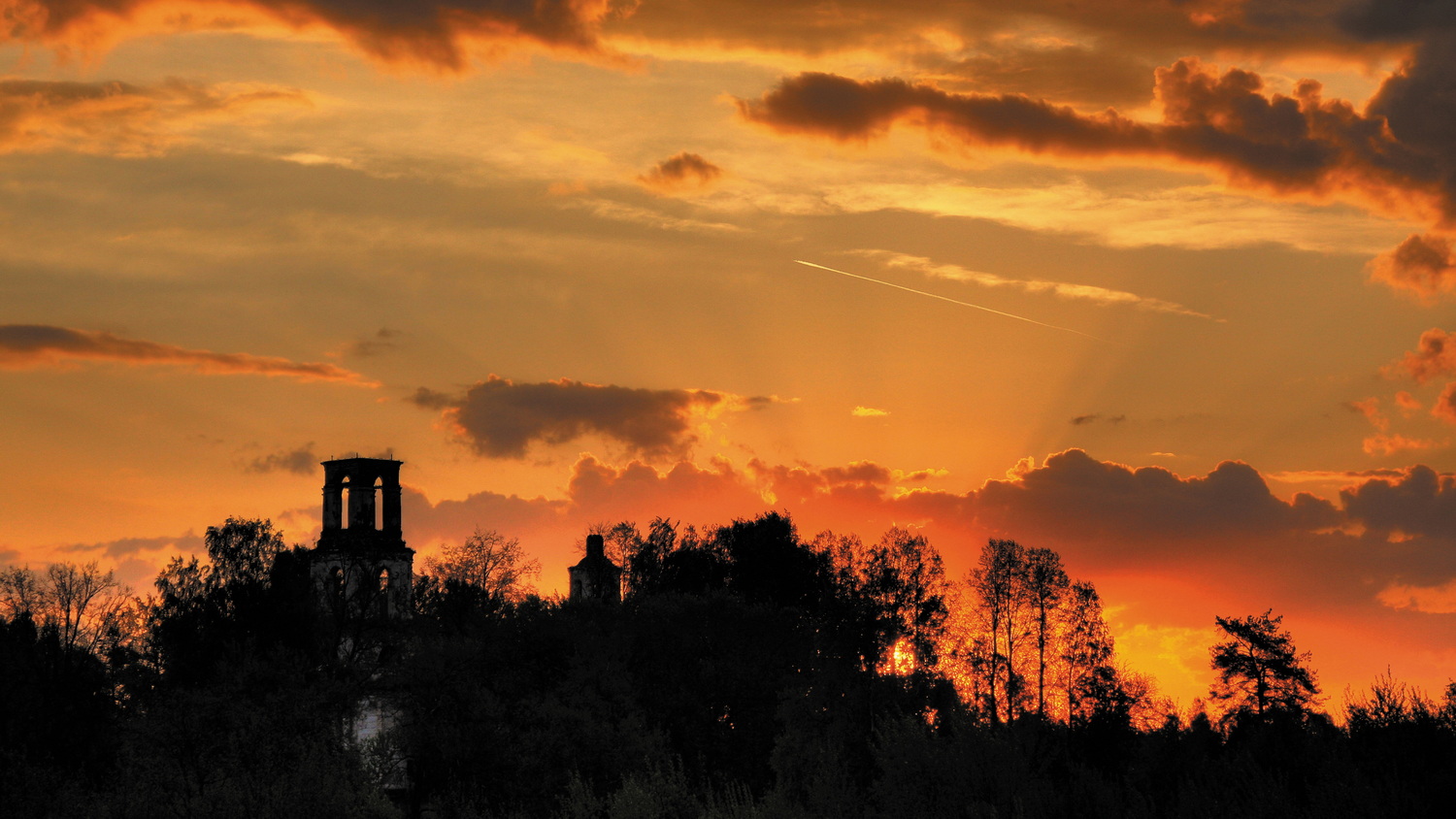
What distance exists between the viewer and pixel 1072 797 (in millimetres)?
35406

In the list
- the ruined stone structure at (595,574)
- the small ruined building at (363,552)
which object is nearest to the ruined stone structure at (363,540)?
the small ruined building at (363,552)

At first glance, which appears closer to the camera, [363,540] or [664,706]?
[664,706]

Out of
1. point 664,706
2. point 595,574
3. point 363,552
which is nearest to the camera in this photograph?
point 664,706

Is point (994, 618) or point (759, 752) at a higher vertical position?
point (994, 618)

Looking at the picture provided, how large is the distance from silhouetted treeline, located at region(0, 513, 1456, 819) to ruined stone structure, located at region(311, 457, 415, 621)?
243cm

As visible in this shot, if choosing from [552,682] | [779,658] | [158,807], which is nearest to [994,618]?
[779,658]

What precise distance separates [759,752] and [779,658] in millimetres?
6752

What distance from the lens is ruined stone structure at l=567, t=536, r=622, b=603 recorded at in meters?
95.1

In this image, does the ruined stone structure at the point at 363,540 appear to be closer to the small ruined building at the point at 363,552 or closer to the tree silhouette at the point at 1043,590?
the small ruined building at the point at 363,552

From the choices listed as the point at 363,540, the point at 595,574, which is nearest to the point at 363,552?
the point at 363,540

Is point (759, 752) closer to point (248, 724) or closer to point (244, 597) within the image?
point (248, 724)

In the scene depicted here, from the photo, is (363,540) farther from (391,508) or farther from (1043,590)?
(1043,590)

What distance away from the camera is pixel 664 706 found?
232 feet

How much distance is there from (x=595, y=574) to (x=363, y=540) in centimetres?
1735
